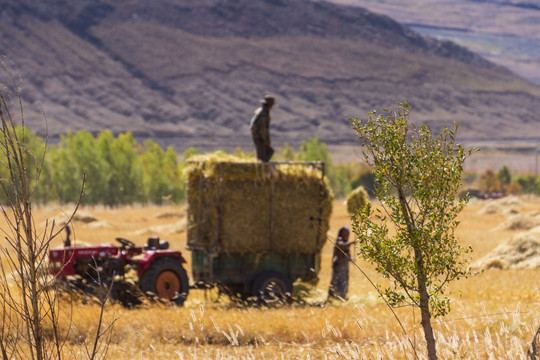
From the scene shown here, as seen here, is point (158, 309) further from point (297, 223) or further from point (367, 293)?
point (367, 293)

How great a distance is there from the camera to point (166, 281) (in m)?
14.4

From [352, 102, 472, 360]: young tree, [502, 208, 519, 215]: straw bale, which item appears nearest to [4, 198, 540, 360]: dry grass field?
Result: [352, 102, 472, 360]: young tree

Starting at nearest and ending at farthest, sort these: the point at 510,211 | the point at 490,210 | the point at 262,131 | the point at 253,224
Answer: the point at 253,224, the point at 262,131, the point at 510,211, the point at 490,210

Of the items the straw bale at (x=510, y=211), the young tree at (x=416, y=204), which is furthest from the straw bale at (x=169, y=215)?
the young tree at (x=416, y=204)

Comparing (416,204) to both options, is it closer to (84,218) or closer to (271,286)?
(271,286)

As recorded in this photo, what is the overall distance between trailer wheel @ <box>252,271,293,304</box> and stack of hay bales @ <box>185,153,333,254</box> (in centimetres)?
45

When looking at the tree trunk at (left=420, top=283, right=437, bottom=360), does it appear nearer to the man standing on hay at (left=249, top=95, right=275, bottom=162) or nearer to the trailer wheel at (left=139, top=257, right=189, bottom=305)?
the trailer wheel at (left=139, top=257, right=189, bottom=305)

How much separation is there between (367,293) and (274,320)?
4.80 meters

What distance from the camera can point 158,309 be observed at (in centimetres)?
1307

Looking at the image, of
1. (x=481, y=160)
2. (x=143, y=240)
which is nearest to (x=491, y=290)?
(x=143, y=240)

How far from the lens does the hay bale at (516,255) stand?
64.8ft

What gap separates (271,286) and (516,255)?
8458mm

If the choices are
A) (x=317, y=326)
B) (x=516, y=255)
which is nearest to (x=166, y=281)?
(x=317, y=326)

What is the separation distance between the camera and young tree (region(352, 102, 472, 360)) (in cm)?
703
